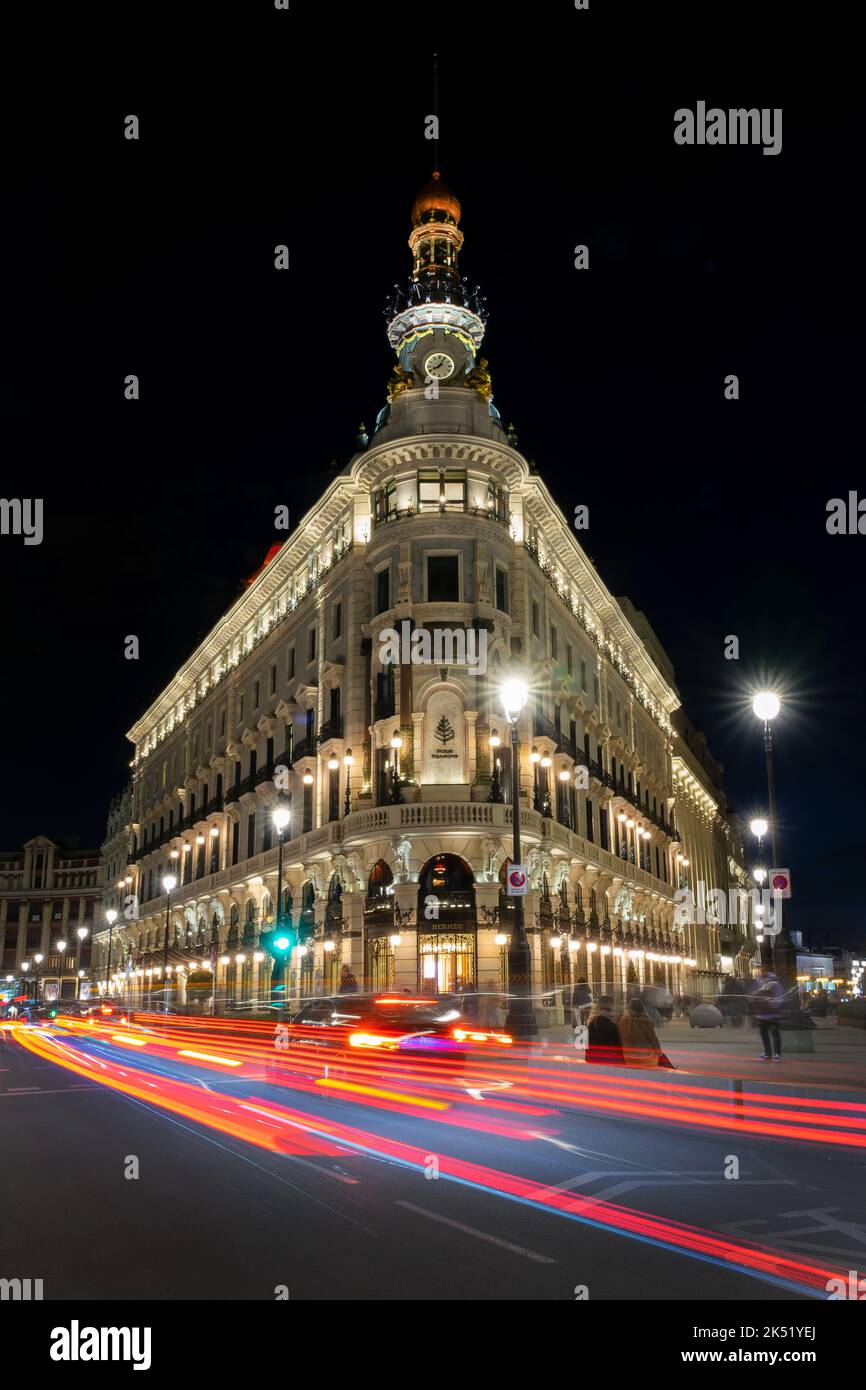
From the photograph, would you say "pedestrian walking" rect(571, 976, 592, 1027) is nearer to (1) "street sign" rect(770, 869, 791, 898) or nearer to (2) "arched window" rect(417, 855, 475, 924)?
(2) "arched window" rect(417, 855, 475, 924)

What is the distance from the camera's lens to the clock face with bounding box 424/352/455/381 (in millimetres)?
42688

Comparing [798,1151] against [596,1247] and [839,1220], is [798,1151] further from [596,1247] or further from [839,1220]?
[596,1247]

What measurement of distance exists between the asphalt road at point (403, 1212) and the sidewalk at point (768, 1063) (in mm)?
2630

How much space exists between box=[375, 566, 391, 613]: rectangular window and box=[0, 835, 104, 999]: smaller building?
10924 centimetres

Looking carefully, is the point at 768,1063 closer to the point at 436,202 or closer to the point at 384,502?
the point at 384,502

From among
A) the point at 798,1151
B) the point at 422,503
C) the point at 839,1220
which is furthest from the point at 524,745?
the point at 839,1220

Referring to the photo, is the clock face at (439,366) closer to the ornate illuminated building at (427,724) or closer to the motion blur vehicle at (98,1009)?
the ornate illuminated building at (427,724)

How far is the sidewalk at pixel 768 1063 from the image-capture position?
48.2ft

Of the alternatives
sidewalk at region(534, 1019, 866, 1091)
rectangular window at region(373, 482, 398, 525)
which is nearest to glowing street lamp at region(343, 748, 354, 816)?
rectangular window at region(373, 482, 398, 525)

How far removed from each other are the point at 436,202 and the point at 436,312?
7.06 m

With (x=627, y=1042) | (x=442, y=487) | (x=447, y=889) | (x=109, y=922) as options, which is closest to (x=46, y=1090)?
(x=627, y=1042)
